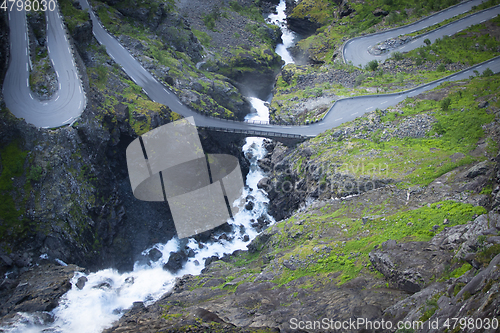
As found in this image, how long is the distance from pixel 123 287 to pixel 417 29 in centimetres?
8493

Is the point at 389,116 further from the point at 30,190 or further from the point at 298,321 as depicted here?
the point at 30,190

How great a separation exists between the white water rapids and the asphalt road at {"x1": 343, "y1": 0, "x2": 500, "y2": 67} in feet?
128

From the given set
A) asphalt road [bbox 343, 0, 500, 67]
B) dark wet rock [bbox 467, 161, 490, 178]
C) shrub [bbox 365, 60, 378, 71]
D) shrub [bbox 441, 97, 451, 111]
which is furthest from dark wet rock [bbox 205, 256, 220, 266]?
asphalt road [bbox 343, 0, 500, 67]

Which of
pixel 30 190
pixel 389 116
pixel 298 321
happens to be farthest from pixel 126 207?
pixel 389 116

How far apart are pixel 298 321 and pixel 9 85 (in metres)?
47.6

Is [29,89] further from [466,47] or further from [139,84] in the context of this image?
[466,47]

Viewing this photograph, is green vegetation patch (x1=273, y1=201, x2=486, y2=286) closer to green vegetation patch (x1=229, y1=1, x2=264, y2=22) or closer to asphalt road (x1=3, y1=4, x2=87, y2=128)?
asphalt road (x1=3, y1=4, x2=87, y2=128)

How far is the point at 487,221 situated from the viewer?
2339cm

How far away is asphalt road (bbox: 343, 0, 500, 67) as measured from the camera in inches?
2970

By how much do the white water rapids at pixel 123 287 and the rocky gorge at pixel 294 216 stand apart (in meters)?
1.15

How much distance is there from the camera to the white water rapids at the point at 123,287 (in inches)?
→ 1270

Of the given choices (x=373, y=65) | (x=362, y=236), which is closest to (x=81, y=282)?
(x=362, y=236)

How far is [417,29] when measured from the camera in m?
79.8

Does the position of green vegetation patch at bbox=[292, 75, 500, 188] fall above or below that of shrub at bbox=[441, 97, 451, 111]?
below
